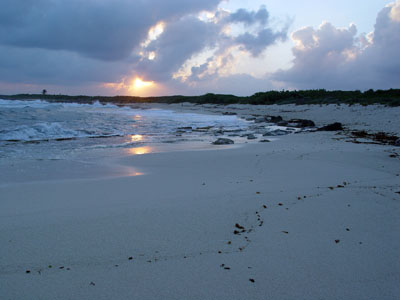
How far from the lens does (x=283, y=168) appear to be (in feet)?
15.0

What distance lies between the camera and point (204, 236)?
2271mm

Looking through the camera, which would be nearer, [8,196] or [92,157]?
[8,196]

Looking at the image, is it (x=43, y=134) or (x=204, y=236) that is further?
(x=43, y=134)

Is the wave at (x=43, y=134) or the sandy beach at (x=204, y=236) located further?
the wave at (x=43, y=134)

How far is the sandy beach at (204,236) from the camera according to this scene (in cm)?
170

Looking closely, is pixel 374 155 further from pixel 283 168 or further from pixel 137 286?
pixel 137 286

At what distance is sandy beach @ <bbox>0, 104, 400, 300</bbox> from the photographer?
1699 mm

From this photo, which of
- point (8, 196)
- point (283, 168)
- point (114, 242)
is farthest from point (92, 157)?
point (114, 242)

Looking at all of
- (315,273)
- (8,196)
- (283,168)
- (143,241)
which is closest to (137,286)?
(143,241)

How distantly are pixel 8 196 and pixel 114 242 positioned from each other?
6.49 ft

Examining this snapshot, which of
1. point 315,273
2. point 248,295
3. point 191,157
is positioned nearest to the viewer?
point 248,295

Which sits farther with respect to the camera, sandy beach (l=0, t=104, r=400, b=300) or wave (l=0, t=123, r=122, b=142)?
wave (l=0, t=123, r=122, b=142)

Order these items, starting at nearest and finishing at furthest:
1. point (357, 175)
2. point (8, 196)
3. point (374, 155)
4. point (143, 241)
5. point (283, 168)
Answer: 1. point (143, 241)
2. point (8, 196)
3. point (357, 175)
4. point (283, 168)
5. point (374, 155)

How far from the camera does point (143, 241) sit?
2.19m
